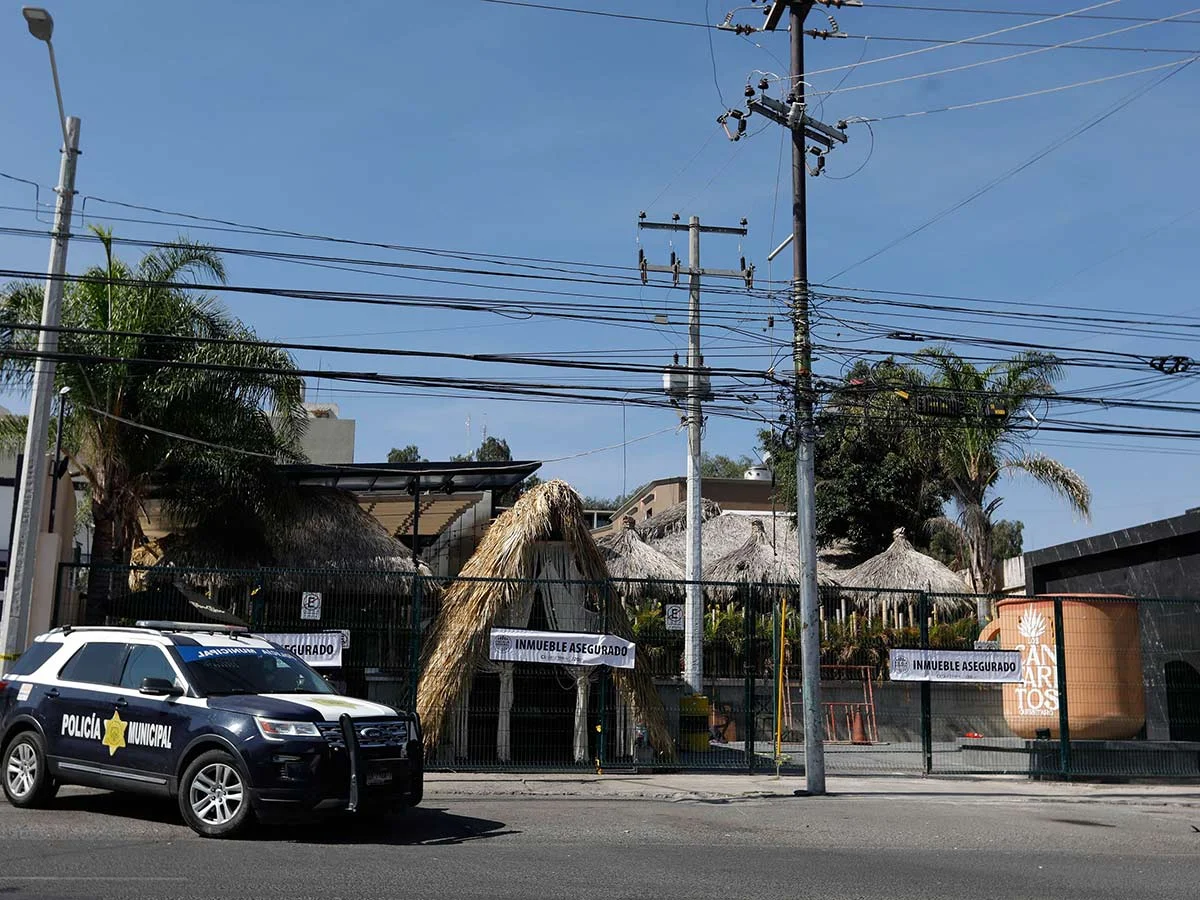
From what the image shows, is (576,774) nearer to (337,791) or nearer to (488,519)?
(337,791)

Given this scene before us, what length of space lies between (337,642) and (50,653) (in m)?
4.47

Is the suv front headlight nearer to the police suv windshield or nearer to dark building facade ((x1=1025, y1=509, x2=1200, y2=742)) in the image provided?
the police suv windshield

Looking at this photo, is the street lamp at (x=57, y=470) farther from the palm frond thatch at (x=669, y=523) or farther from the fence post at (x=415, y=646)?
the palm frond thatch at (x=669, y=523)

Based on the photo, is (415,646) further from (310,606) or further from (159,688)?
(159,688)

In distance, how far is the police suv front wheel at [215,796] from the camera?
9484 millimetres

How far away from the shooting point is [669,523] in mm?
45562

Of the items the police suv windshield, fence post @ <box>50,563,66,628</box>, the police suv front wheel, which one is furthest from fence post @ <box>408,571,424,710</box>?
the police suv front wheel

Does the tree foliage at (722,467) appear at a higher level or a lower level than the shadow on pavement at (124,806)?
higher

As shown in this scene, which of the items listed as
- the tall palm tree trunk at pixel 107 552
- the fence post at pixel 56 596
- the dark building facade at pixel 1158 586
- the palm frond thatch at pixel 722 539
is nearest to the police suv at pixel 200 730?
the fence post at pixel 56 596

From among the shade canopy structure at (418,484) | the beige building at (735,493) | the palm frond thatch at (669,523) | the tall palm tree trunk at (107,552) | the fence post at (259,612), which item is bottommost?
the fence post at (259,612)

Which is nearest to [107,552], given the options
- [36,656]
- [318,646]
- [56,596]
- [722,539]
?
[56,596]

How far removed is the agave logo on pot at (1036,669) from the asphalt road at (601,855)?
13.8 ft

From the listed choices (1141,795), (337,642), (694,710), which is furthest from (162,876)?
(1141,795)

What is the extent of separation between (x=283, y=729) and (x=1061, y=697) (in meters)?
12.1
